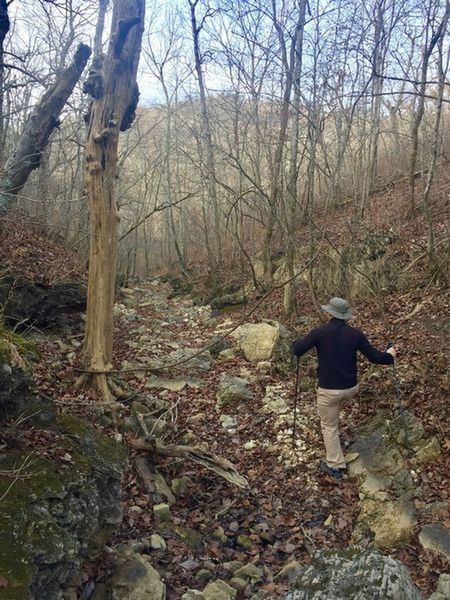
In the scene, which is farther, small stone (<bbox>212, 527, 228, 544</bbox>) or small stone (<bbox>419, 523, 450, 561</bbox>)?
small stone (<bbox>212, 527, 228, 544</bbox>)

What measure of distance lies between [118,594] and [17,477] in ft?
3.87

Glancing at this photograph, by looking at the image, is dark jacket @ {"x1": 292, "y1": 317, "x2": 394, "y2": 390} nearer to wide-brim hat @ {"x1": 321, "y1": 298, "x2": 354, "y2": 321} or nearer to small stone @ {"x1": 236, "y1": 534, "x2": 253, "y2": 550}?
wide-brim hat @ {"x1": 321, "y1": 298, "x2": 354, "y2": 321}

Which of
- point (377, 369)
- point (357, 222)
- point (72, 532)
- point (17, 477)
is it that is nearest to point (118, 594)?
point (72, 532)

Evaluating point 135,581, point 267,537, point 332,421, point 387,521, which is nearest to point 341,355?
point 332,421

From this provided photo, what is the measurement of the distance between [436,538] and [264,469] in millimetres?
2112

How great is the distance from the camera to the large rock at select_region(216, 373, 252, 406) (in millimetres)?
7332

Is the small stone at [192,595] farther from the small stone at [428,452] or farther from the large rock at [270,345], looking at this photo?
the large rock at [270,345]

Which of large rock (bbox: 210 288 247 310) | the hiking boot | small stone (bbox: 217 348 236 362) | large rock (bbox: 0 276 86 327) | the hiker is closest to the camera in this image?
the hiking boot

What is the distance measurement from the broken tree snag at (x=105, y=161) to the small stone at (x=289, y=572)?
3.49 m

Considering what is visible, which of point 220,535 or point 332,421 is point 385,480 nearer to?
point 332,421

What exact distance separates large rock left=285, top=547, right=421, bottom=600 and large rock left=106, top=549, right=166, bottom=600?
4.03 ft

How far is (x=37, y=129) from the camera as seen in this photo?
26.0 ft

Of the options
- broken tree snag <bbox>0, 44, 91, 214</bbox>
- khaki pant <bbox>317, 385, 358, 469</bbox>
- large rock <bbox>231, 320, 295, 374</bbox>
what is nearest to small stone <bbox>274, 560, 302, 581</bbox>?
khaki pant <bbox>317, 385, 358, 469</bbox>

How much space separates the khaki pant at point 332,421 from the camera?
5398 mm
